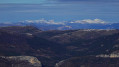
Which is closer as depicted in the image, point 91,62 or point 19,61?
point 19,61

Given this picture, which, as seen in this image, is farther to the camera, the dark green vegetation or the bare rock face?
the dark green vegetation

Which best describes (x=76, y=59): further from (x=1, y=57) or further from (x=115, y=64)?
(x=1, y=57)

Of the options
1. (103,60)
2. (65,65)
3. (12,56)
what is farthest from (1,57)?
(103,60)

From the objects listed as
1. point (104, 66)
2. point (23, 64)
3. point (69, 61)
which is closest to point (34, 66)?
point (23, 64)

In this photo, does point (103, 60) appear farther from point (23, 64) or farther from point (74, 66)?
point (23, 64)

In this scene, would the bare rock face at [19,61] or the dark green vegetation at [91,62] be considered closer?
the bare rock face at [19,61]

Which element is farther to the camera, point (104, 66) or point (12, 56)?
point (12, 56)
